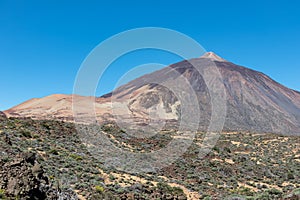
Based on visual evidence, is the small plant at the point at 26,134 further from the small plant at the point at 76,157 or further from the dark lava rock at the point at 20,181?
the dark lava rock at the point at 20,181

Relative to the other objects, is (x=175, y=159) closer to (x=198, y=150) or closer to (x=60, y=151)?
(x=198, y=150)

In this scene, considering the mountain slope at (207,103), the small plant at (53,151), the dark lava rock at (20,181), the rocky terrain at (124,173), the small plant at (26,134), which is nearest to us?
the dark lava rock at (20,181)

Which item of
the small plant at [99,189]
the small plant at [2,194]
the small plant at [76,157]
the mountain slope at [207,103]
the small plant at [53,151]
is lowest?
the small plant at [99,189]

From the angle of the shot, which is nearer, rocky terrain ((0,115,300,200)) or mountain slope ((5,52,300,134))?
rocky terrain ((0,115,300,200))

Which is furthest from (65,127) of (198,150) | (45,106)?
(45,106)

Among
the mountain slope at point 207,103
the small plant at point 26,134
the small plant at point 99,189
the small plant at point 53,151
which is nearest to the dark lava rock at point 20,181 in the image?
the small plant at point 99,189

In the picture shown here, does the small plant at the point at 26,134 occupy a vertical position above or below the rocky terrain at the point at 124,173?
above

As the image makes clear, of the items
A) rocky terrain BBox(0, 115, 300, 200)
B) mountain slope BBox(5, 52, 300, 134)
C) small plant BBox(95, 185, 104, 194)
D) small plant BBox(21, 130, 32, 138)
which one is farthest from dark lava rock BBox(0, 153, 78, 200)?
mountain slope BBox(5, 52, 300, 134)

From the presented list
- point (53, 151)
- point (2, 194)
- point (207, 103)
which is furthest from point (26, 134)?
point (207, 103)

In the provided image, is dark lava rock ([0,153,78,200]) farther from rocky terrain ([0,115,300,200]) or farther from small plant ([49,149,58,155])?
small plant ([49,149,58,155])
